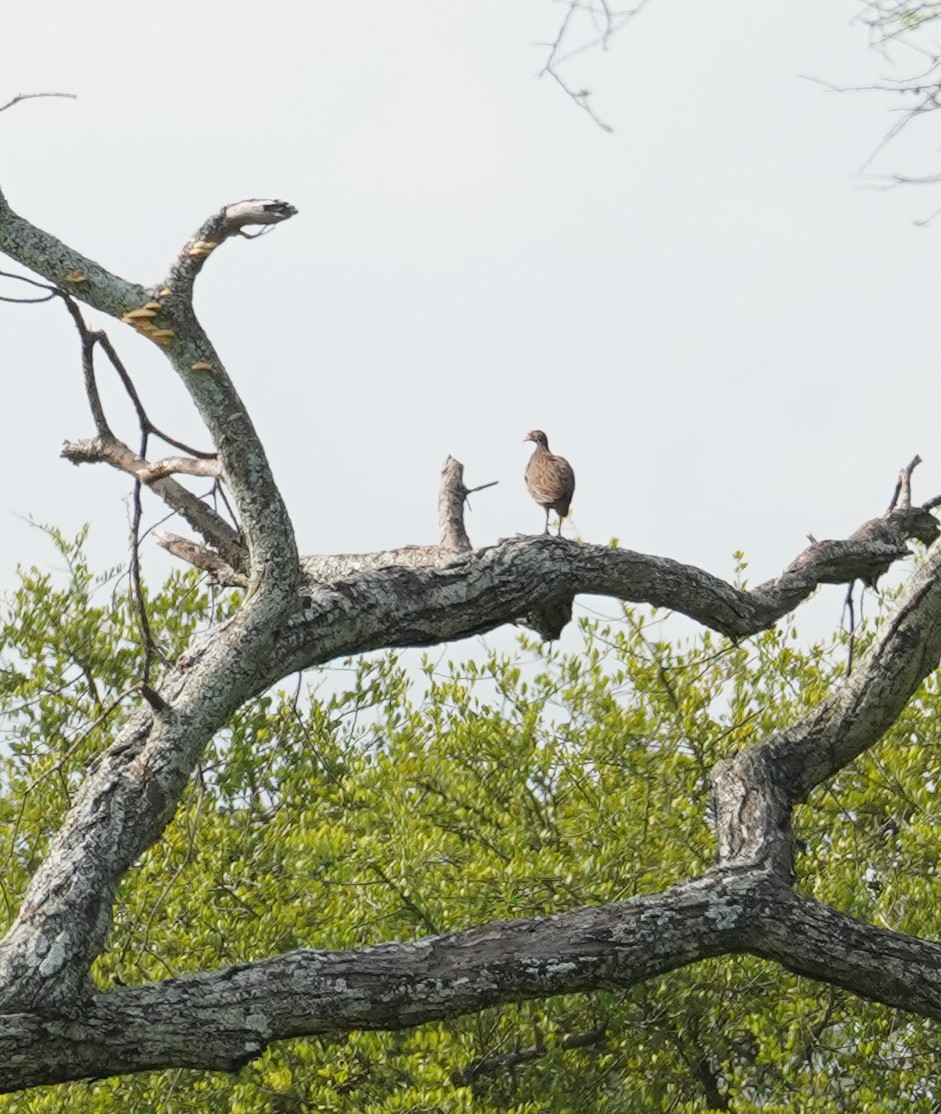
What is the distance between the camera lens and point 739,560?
25.8 feet

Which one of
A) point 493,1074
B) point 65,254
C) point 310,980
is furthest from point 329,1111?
point 65,254

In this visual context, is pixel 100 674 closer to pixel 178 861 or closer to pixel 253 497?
pixel 178 861

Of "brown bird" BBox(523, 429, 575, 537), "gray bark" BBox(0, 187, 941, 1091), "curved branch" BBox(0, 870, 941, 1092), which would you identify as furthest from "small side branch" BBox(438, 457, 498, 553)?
"brown bird" BBox(523, 429, 575, 537)

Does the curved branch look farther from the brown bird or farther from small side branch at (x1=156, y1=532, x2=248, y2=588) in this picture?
the brown bird

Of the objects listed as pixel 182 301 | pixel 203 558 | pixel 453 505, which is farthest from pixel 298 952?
pixel 453 505

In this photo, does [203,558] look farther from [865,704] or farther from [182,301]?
[865,704]

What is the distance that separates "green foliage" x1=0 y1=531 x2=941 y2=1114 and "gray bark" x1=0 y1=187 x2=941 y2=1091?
1.54 meters

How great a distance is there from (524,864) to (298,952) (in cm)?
285

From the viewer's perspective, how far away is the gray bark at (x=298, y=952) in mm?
3703

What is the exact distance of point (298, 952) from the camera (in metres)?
3.93

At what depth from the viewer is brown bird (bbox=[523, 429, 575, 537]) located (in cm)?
892

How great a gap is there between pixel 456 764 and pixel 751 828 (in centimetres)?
347

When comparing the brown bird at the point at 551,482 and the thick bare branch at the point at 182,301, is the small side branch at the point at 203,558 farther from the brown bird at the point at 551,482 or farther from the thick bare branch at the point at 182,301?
the brown bird at the point at 551,482

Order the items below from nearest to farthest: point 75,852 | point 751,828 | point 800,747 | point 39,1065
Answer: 1. point 39,1065
2. point 75,852
3. point 751,828
4. point 800,747
